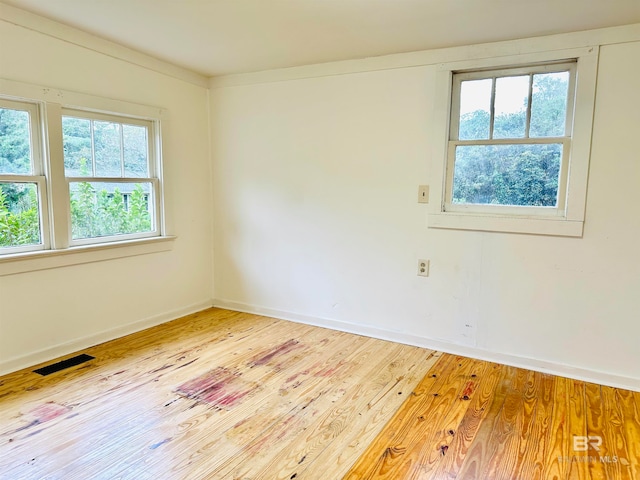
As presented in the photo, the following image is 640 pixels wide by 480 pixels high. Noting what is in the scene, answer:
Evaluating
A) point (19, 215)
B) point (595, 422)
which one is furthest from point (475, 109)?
point (19, 215)

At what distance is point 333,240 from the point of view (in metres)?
3.54

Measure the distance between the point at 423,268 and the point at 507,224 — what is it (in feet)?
2.25

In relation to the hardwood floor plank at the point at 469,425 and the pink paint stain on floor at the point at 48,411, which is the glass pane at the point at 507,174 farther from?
the pink paint stain on floor at the point at 48,411

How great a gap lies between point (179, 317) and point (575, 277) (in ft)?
10.6

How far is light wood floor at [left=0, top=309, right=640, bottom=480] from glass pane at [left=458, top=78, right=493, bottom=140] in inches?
65.1

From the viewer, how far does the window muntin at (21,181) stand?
8.46ft

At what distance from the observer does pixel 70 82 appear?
2830 mm

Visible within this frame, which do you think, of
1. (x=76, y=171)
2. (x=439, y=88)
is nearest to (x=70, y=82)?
(x=76, y=171)

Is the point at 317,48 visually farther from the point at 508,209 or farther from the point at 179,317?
the point at 179,317

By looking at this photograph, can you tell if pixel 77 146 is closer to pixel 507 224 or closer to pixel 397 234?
pixel 397 234

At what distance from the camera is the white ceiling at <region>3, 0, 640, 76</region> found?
2307mm

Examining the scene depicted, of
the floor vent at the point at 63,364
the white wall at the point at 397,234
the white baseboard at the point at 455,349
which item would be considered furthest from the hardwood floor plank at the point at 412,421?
the floor vent at the point at 63,364

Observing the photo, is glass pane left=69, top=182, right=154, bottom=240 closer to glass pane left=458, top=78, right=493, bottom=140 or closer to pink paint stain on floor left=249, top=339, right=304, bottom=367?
pink paint stain on floor left=249, top=339, right=304, bottom=367

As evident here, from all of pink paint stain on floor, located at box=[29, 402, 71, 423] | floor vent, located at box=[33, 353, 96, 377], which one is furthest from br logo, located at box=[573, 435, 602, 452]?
floor vent, located at box=[33, 353, 96, 377]
